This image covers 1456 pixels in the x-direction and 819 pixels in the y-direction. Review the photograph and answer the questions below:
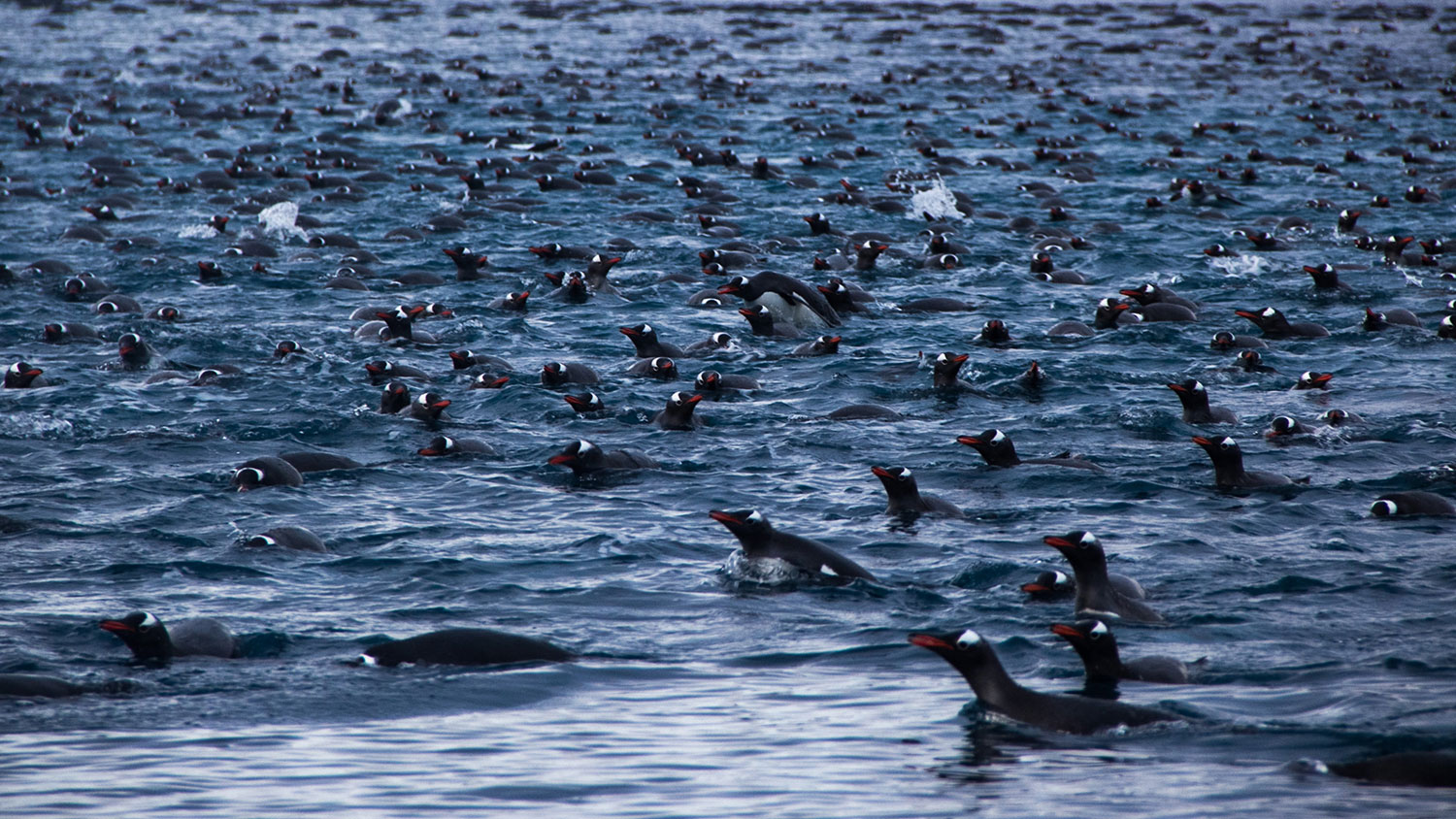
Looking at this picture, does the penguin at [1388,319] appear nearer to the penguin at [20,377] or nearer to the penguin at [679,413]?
the penguin at [679,413]

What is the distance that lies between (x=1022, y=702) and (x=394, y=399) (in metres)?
8.72

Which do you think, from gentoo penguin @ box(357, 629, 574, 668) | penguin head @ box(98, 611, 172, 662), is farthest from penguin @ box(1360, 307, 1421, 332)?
penguin head @ box(98, 611, 172, 662)

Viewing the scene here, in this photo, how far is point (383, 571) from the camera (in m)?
11.5

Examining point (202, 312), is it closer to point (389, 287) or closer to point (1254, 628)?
point (389, 287)

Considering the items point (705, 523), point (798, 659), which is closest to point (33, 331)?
point (705, 523)

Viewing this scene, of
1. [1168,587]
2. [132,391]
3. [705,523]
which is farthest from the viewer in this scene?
[132,391]

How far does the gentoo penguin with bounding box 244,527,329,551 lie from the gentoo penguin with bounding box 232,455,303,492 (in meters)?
1.37

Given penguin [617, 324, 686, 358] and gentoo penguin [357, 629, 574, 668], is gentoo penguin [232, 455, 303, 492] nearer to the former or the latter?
gentoo penguin [357, 629, 574, 668]

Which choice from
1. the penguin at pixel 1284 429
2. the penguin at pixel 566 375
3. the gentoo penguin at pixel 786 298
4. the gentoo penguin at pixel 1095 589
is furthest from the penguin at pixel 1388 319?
the gentoo penguin at pixel 1095 589

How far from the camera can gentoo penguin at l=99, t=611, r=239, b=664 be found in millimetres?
9531

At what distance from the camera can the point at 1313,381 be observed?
16641mm

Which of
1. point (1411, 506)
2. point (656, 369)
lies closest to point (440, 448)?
point (656, 369)

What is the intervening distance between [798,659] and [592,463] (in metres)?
4.51

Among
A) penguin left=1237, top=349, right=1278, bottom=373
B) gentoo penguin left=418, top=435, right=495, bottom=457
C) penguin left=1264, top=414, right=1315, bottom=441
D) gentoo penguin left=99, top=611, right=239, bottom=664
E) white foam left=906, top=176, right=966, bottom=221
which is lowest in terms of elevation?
gentoo penguin left=99, top=611, right=239, bottom=664
